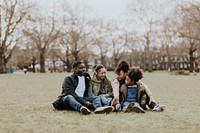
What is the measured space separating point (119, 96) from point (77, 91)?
0.91 meters

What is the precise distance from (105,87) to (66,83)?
0.89m

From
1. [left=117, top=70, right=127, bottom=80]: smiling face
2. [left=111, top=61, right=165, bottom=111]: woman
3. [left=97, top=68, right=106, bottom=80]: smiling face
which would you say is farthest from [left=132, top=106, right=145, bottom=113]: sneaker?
[left=97, top=68, right=106, bottom=80]: smiling face

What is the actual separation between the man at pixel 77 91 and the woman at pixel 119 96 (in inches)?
16.2

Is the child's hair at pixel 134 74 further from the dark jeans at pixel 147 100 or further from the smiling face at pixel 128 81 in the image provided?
the dark jeans at pixel 147 100


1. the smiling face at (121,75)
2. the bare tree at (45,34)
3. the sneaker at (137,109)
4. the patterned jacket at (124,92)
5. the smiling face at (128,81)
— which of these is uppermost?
the bare tree at (45,34)

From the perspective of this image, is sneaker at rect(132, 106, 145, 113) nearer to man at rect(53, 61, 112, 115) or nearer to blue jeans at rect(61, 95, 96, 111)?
man at rect(53, 61, 112, 115)

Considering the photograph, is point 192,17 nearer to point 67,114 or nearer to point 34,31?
point 34,31

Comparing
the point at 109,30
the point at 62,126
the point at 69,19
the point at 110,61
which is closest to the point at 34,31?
the point at 69,19

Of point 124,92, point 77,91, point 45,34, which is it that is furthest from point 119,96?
point 45,34

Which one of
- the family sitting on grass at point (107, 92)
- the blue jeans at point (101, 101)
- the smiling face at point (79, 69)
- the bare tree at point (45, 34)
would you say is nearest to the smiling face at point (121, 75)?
the family sitting on grass at point (107, 92)

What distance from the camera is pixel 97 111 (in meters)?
6.82

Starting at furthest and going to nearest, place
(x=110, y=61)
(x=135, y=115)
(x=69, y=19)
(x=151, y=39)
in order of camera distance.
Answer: (x=110, y=61) < (x=151, y=39) < (x=69, y=19) < (x=135, y=115)

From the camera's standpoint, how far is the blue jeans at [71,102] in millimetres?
7090

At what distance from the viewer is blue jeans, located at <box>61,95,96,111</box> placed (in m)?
7.09
